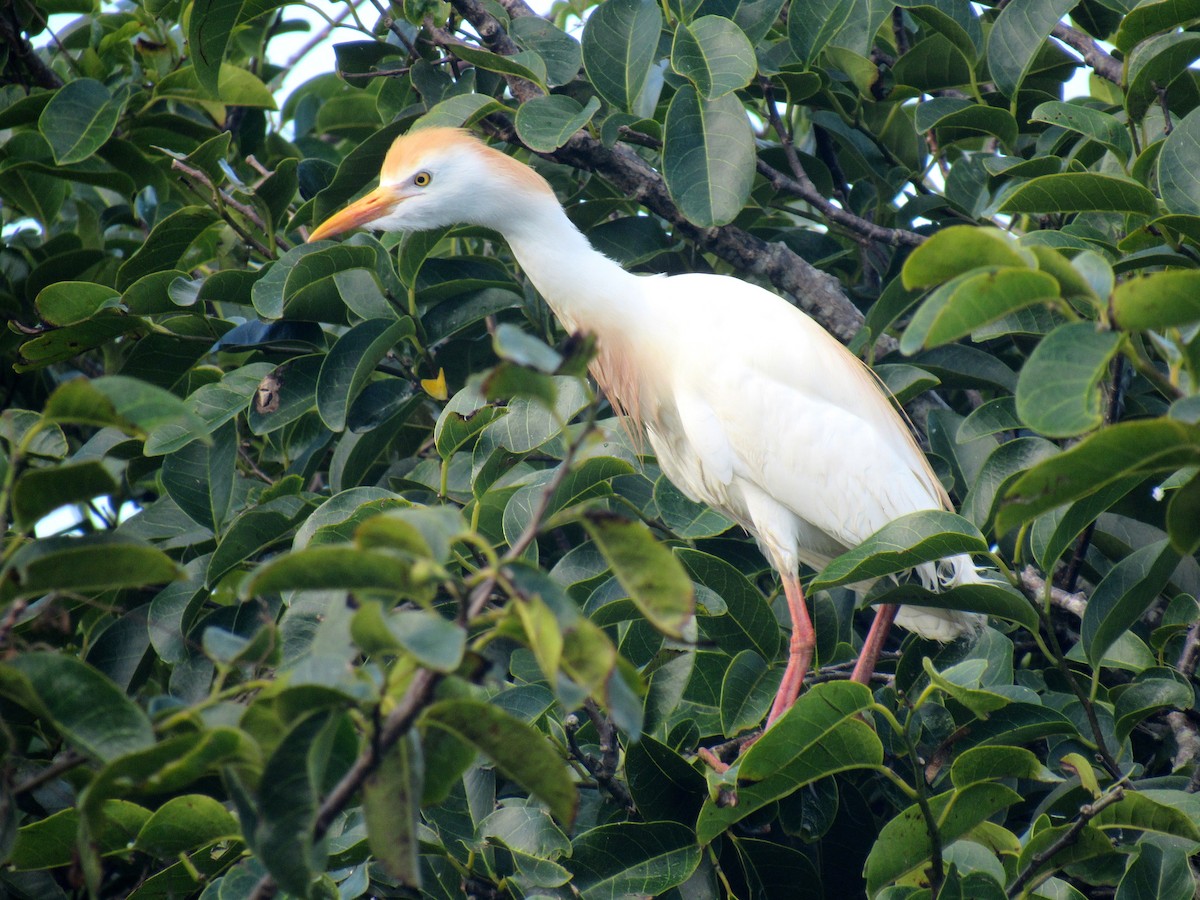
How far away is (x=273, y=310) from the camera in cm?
267

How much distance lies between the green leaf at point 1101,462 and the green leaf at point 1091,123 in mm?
1505

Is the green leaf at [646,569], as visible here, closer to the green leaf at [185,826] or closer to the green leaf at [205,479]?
the green leaf at [185,826]

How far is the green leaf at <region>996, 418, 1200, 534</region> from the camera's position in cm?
131

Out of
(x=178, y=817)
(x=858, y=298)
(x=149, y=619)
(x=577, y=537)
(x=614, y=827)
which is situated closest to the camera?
(x=178, y=817)

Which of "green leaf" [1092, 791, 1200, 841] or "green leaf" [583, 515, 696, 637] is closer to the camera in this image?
"green leaf" [583, 515, 696, 637]

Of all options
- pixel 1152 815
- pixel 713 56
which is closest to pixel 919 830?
pixel 1152 815

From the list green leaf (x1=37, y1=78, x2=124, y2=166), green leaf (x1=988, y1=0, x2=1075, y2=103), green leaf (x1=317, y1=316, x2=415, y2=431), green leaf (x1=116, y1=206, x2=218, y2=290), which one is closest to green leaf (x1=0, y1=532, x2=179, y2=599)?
green leaf (x1=317, y1=316, x2=415, y2=431)

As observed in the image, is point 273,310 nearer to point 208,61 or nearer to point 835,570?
point 208,61

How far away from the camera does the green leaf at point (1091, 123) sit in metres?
2.62

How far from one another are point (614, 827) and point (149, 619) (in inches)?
47.7

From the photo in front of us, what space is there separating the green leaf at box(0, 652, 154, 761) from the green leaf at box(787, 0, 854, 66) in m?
2.42

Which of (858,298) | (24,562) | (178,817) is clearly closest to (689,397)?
(858,298)

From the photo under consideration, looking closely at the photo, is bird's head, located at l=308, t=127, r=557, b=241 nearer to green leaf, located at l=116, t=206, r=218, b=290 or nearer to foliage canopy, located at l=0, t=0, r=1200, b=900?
foliage canopy, located at l=0, t=0, r=1200, b=900

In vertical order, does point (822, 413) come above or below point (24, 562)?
below
